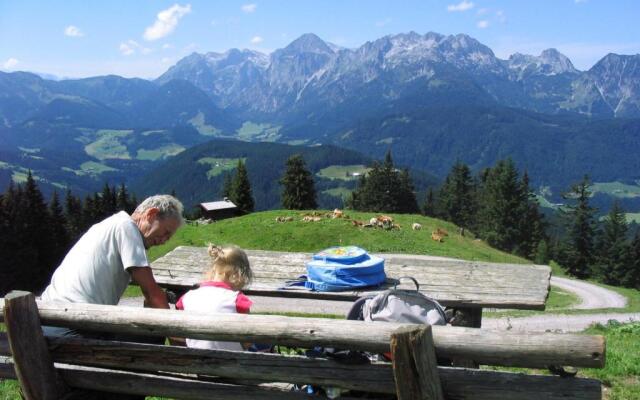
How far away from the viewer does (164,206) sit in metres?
5.99

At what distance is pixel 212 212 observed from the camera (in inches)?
2766

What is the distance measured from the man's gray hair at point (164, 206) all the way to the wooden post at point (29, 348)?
159cm

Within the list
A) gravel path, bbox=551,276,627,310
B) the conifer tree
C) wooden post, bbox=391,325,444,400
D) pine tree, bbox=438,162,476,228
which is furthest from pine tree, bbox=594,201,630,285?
wooden post, bbox=391,325,444,400

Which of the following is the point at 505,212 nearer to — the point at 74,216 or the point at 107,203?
the point at 107,203

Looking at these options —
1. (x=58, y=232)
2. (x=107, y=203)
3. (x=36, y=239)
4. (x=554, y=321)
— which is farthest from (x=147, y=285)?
(x=107, y=203)

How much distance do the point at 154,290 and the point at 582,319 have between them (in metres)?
21.3

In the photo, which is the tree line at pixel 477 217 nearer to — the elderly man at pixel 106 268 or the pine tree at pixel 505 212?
the pine tree at pixel 505 212

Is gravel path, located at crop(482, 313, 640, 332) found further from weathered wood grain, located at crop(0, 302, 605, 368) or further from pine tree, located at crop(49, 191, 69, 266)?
pine tree, located at crop(49, 191, 69, 266)

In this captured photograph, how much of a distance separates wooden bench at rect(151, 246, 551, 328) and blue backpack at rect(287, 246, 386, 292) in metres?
Answer: 0.16

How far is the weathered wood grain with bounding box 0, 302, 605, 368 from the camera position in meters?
3.75

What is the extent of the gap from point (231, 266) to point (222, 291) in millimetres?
316

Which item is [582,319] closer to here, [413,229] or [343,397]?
[413,229]

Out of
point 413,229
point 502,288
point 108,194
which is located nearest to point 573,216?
point 413,229

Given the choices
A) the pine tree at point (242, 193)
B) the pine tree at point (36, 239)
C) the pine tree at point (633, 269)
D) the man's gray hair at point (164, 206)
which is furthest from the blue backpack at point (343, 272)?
the pine tree at point (633, 269)
